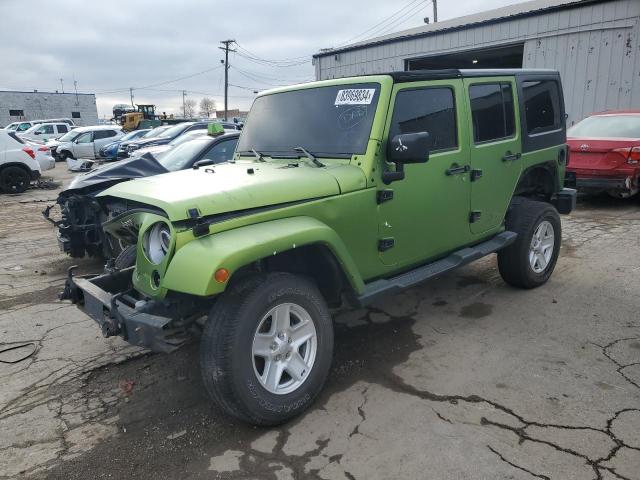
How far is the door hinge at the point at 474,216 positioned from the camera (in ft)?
14.0

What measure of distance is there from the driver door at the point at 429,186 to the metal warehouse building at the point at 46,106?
58881 millimetres

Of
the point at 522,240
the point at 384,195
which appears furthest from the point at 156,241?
the point at 522,240

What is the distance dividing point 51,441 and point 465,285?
4000 mm

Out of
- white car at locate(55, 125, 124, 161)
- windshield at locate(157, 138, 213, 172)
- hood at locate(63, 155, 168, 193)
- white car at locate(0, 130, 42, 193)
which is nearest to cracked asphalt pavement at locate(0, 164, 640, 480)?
hood at locate(63, 155, 168, 193)

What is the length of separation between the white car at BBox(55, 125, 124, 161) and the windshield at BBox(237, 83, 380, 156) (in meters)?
21.0

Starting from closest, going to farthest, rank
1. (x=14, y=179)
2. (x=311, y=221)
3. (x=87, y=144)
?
(x=311, y=221) → (x=14, y=179) → (x=87, y=144)

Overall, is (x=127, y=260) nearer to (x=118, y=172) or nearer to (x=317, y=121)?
(x=317, y=121)

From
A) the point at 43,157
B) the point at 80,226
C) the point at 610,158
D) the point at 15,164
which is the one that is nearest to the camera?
the point at 80,226

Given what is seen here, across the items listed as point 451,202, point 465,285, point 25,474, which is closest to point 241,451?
point 25,474

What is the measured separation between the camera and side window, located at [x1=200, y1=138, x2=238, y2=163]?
7074mm

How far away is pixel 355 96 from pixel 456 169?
1057 mm

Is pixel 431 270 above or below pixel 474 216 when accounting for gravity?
below

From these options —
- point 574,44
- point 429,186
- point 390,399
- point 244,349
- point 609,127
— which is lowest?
point 390,399

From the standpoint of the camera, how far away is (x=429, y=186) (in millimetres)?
3787
